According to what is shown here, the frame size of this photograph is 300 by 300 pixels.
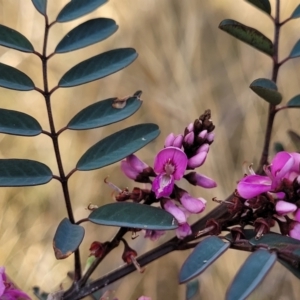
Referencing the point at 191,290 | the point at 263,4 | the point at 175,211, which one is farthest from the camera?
the point at 191,290

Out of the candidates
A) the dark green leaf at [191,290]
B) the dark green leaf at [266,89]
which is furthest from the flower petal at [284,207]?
the dark green leaf at [191,290]

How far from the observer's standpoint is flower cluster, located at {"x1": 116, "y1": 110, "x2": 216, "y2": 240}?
1.29 ft

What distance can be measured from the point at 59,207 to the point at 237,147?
56 cm

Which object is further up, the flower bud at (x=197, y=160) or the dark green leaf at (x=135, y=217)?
the flower bud at (x=197, y=160)

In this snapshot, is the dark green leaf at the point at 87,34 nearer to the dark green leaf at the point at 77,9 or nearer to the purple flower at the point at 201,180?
the dark green leaf at the point at 77,9

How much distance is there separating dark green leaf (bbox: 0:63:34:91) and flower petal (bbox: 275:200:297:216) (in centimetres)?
25

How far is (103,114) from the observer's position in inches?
17.8

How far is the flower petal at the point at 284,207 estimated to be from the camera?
36 cm

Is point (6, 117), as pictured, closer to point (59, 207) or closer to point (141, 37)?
point (59, 207)

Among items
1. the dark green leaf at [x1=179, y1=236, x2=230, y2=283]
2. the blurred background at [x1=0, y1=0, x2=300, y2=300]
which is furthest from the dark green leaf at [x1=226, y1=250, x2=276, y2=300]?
the blurred background at [x1=0, y1=0, x2=300, y2=300]

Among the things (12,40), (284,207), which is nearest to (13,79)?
(12,40)

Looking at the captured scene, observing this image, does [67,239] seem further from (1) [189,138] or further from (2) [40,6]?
(2) [40,6]

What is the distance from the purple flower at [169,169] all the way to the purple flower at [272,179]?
0.05 m

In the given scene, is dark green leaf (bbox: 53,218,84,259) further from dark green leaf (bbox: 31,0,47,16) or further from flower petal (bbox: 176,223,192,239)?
dark green leaf (bbox: 31,0,47,16)
